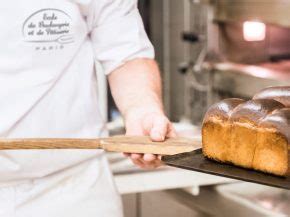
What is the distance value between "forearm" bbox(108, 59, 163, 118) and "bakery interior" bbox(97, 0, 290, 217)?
0.52m

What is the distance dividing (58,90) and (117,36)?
24 centimetres

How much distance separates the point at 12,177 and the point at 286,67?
2060 millimetres

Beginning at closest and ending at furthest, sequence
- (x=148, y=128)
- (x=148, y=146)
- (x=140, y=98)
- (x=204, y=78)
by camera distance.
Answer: (x=148, y=146)
(x=148, y=128)
(x=140, y=98)
(x=204, y=78)

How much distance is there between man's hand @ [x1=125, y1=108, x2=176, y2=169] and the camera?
54.7 inches

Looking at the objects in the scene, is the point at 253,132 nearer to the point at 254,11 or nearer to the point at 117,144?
the point at 117,144

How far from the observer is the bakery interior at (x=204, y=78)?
211cm

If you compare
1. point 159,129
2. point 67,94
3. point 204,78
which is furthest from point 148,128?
point 204,78

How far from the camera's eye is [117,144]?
134cm

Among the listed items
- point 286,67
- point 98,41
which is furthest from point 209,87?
point 98,41

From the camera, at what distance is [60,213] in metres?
1.59

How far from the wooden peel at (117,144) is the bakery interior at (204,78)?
0.66 metres

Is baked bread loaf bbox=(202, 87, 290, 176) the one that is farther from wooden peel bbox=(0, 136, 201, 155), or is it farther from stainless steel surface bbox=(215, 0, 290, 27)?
stainless steel surface bbox=(215, 0, 290, 27)

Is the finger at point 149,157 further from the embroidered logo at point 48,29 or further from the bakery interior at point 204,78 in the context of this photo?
the bakery interior at point 204,78

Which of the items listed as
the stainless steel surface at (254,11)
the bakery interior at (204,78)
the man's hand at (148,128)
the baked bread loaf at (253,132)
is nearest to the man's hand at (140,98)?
the man's hand at (148,128)
